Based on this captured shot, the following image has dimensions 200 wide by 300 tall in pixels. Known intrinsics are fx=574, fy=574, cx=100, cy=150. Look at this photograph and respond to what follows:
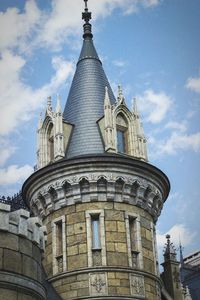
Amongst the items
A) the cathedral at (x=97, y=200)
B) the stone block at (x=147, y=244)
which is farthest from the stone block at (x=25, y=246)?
the stone block at (x=147, y=244)

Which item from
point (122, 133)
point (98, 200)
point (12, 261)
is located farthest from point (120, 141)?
point (12, 261)

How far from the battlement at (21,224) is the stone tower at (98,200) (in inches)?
273

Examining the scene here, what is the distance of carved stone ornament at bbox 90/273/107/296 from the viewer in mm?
21375

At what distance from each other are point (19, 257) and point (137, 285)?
30.3ft

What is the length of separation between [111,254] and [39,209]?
4.02m

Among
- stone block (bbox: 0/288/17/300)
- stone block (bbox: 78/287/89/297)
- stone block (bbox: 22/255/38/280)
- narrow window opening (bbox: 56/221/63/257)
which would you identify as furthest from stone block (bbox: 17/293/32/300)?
narrow window opening (bbox: 56/221/63/257)

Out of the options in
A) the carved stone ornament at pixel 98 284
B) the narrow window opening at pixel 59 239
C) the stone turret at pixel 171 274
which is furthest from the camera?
the stone turret at pixel 171 274

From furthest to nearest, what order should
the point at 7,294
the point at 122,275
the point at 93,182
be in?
1. the point at 93,182
2. the point at 122,275
3. the point at 7,294

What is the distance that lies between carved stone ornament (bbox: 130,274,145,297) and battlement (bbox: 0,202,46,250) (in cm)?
743

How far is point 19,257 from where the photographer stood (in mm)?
13820

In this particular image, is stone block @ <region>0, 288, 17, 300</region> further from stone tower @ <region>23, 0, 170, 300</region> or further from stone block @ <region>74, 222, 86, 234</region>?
stone block @ <region>74, 222, 86, 234</region>

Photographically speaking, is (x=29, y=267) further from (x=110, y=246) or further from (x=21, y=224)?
(x=110, y=246)

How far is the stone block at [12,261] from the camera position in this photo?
13.4 m

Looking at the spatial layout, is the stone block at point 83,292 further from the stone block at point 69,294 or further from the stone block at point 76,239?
the stone block at point 76,239
